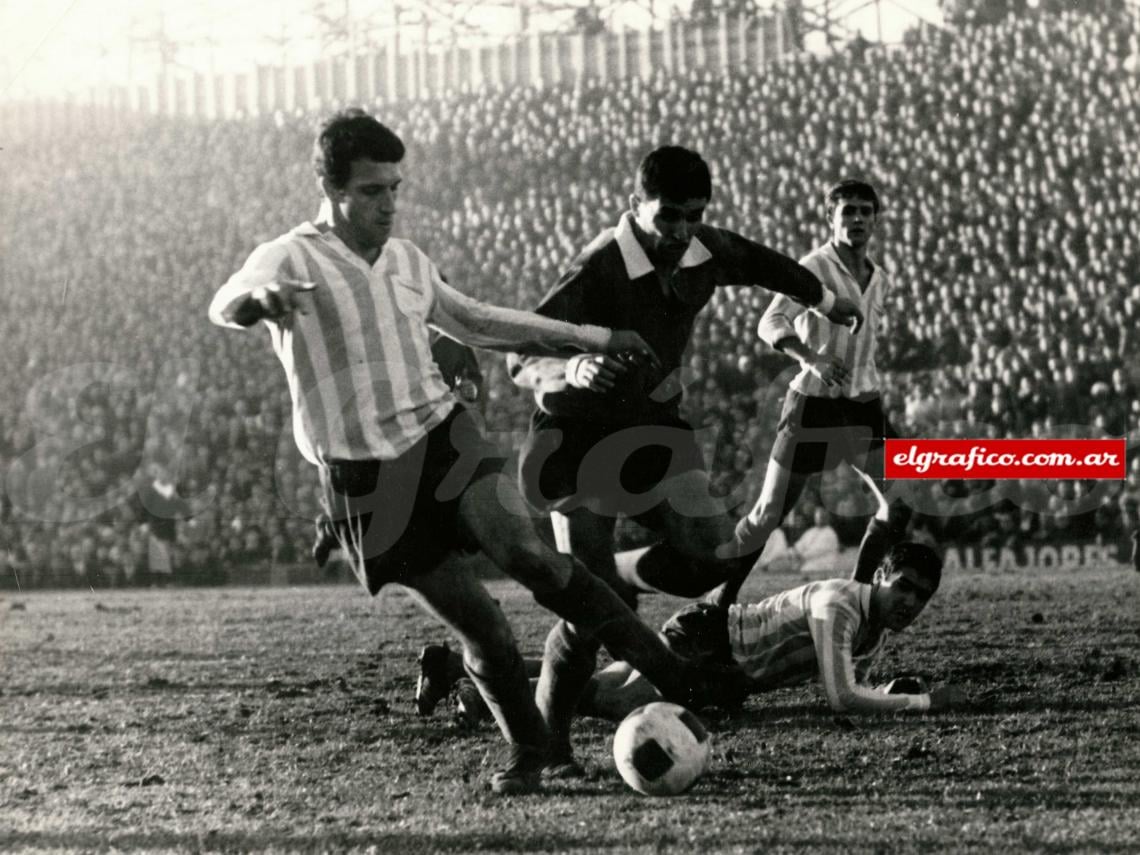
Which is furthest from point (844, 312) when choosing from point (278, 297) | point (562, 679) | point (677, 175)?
point (278, 297)

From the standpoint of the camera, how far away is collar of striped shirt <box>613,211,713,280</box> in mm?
4148

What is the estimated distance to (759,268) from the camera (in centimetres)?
439

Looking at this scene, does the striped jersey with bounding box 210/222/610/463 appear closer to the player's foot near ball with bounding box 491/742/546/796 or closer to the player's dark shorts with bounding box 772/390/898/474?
the player's foot near ball with bounding box 491/742/546/796

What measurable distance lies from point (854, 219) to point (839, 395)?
2.53 feet

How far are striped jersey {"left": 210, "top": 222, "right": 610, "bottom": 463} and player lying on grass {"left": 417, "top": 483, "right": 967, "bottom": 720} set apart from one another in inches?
50.5

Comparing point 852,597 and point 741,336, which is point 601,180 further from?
point 852,597

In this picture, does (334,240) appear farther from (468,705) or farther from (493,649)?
(468,705)

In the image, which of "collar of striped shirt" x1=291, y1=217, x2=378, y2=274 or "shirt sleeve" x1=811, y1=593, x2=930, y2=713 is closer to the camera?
"collar of striped shirt" x1=291, y1=217, x2=378, y2=274

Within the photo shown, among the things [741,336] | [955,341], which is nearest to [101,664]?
[741,336]

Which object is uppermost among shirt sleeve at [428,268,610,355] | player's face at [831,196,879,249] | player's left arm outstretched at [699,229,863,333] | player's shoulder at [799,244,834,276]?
player's face at [831,196,879,249]

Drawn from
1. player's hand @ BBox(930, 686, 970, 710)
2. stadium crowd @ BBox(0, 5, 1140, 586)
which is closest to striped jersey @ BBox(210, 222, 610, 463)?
player's hand @ BBox(930, 686, 970, 710)

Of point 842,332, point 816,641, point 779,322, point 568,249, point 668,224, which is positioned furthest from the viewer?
point 568,249

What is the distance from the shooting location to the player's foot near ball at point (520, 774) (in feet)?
11.9

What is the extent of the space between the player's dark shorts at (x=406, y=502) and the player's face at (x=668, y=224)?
0.88 metres
